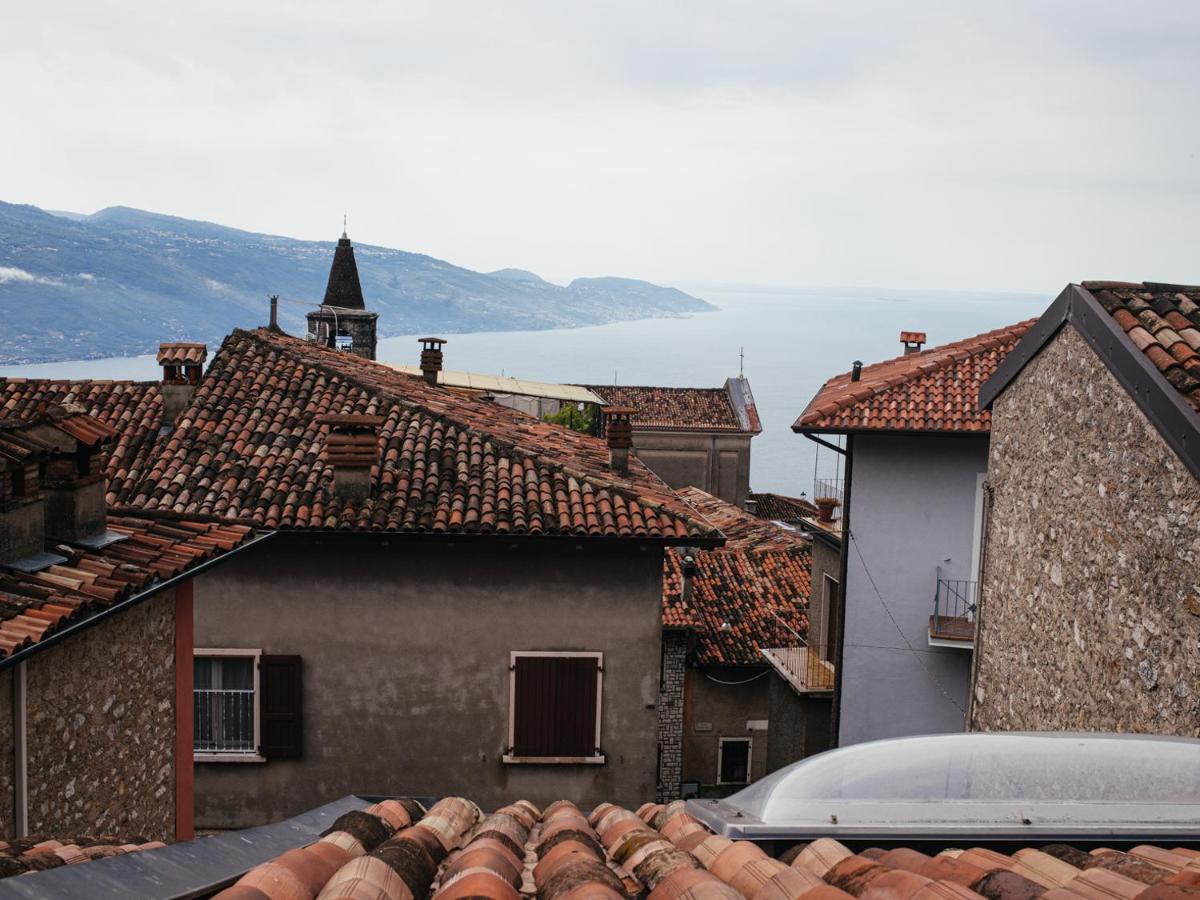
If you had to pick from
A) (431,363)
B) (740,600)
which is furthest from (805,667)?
(431,363)

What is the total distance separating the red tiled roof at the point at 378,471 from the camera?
11.7 m

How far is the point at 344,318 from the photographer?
1613 inches

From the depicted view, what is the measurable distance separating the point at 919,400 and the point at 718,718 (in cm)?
887

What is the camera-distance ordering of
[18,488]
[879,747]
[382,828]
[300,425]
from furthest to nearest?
[300,425]
[18,488]
[879,747]
[382,828]

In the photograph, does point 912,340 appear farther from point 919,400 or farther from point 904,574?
point 904,574

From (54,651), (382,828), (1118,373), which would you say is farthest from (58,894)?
(1118,373)

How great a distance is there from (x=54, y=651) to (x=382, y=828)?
279 cm

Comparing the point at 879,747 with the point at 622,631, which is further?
the point at 622,631

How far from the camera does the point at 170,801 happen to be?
7.91m

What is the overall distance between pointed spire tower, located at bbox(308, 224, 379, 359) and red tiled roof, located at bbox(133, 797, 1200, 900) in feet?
117

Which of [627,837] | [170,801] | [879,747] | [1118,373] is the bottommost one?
[170,801]

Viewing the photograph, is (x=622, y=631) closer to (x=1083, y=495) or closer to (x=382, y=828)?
(x=1083, y=495)

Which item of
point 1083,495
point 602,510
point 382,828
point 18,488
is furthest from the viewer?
point 602,510

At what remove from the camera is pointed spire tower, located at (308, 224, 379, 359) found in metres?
40.5
